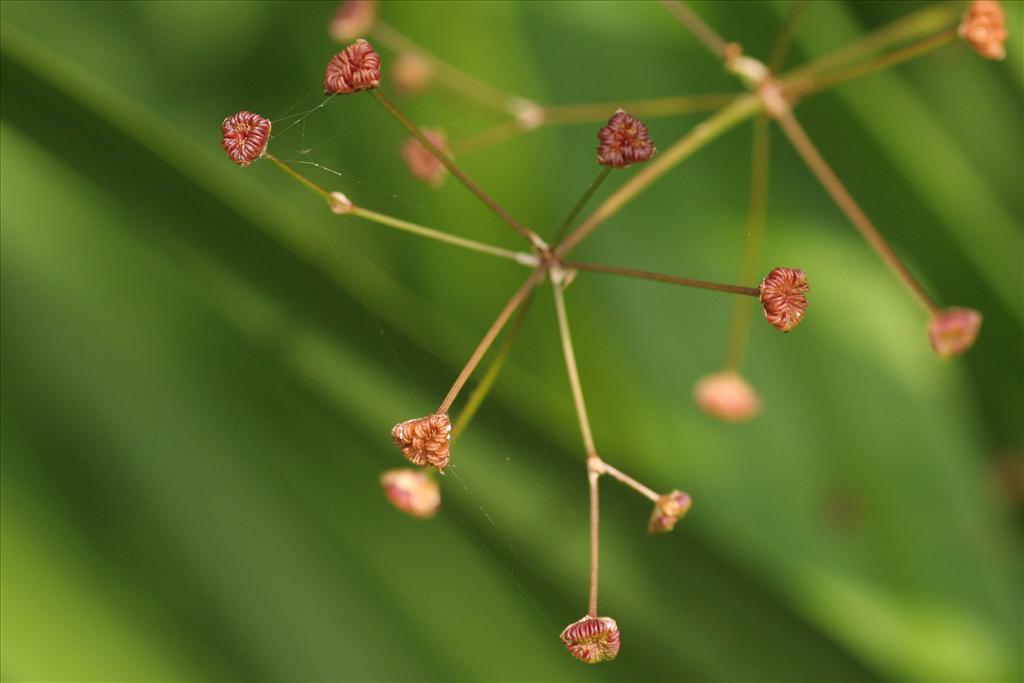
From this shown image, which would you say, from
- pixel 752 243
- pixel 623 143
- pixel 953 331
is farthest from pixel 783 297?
pixel 752 243

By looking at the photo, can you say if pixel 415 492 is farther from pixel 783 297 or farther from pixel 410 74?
pixel 410 74

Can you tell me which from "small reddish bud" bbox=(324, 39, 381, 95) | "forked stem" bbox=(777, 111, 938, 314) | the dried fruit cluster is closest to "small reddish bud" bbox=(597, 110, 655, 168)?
the dried fruit cluster

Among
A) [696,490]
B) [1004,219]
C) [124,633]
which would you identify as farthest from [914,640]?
[124,633]

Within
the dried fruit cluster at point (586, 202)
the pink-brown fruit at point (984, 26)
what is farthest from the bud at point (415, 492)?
the pink-brown fruit at point (984, 26)

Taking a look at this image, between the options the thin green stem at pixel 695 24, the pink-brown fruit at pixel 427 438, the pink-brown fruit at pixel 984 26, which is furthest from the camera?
the thin green stem at pixel 695 24

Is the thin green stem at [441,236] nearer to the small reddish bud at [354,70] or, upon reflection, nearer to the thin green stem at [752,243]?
the small reddish bud at [354,70]

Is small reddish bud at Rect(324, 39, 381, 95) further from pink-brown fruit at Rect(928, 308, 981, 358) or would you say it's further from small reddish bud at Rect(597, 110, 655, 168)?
pink-brown fruit at Rect(928, 308, 981, 358)
